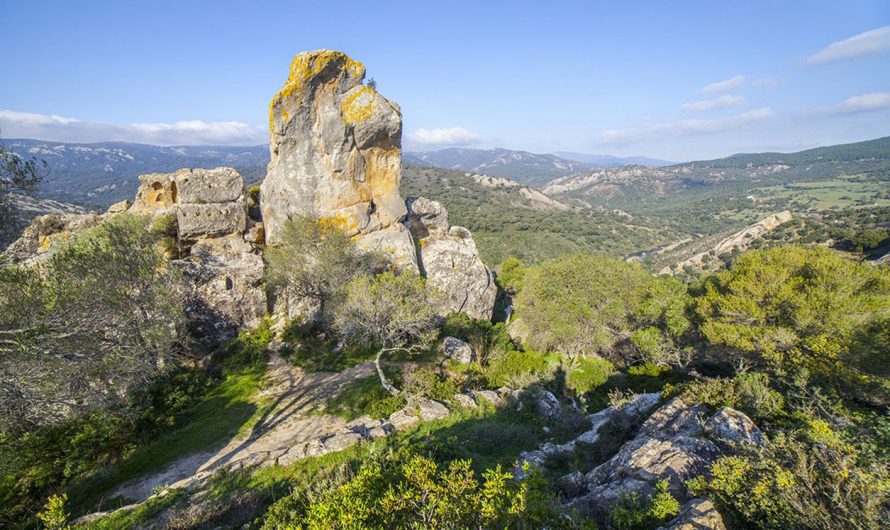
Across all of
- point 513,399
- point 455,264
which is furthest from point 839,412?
point 455,264

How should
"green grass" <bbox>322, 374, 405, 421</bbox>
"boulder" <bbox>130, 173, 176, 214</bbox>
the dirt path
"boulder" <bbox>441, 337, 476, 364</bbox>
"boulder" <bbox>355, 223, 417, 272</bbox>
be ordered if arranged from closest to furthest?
the dirt path → "green grass" <bbox>322, 374, 405, 421</bbox> → "boulder" <bbox>441, 337, 476, 364</bbox> → "boulder" <bbox>355, 223, 417, 272</bbox> → "boulder" <bbox>130, 173, 176, 214</bbox>

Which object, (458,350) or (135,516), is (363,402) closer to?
(458,350)

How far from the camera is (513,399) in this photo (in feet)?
53.7

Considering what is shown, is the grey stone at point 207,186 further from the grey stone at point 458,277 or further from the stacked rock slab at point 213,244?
the grey stone at point 458,277

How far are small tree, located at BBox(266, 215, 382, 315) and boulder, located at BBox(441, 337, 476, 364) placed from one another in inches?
259

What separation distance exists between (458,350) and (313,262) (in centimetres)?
1021

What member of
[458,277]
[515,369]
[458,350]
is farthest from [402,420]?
[458,277]

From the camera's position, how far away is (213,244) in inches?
903

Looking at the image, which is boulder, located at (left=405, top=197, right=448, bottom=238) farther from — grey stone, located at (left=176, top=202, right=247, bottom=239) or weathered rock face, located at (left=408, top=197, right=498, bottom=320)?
grey stone, located at (left=176, top=202, right=247, bottom=239)

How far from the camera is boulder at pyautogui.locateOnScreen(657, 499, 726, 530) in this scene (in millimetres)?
5309

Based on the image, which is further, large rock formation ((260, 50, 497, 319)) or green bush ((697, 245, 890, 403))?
large rock formation ((260, 50, 497, 319))

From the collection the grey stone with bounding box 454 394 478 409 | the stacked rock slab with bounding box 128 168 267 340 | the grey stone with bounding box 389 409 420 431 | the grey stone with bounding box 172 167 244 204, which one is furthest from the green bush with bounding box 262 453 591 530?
the grey stone with bounding box 172 167 244 204

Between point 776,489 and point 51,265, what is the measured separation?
22381 millimetres

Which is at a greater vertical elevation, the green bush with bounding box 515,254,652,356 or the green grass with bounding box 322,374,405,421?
the green bush with bounding box 515,254,652,356
